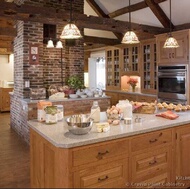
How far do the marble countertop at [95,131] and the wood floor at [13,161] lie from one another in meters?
1.05

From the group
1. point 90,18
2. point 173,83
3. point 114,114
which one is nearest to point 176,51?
point 173,83

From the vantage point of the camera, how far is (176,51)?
5445 millimetres

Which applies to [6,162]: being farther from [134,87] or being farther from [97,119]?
[134,87]

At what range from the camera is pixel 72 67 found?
6.32m

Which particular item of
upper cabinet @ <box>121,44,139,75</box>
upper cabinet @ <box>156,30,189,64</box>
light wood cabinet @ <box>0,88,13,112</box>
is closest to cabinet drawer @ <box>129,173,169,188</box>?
upper cabinet @ <box>156,30,189,64</box>

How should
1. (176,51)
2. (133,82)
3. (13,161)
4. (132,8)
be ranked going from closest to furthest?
(13,161), (176,51), (132,8), (133,82)

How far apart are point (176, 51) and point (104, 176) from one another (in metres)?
4.17

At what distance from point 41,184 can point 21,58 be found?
363cm

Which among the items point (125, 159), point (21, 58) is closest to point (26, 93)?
point (21, 58)

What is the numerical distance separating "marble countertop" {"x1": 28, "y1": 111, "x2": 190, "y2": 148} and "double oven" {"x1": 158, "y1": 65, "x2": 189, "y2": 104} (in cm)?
251

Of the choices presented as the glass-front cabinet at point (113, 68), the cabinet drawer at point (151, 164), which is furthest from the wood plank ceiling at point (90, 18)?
the cabinet drawer at point (151, 164)

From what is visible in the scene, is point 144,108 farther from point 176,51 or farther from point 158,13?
point 158,13

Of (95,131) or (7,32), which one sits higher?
(7,32)

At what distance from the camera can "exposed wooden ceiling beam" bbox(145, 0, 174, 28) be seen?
5.53m
